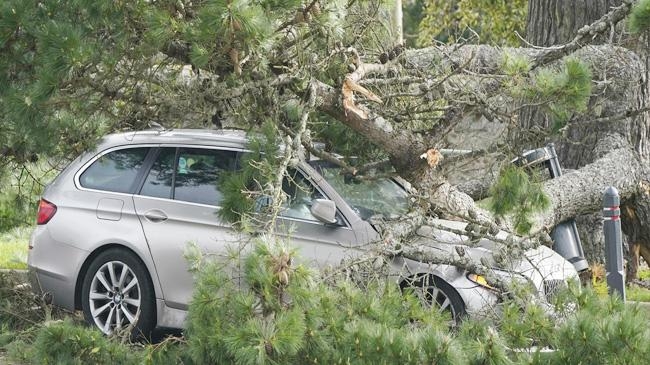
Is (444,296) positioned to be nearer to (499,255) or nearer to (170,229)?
(499,255)

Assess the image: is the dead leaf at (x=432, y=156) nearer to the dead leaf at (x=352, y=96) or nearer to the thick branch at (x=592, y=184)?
the dead leaf at (x=352, y=96)

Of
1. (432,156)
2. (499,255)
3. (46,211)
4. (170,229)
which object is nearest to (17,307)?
(46,211)

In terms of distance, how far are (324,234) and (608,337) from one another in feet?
9.07

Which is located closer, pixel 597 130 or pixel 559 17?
pixel 597 130

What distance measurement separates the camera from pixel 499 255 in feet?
25.3

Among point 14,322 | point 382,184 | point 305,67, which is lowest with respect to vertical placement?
point 14,322

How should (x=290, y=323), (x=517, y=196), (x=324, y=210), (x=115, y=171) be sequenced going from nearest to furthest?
(x=290, y=323)
(x=324, y=210)
(x=517, y=196)
(x=115, y=171)

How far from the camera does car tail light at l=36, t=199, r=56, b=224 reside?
9.29 meters

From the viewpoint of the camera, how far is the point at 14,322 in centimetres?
942

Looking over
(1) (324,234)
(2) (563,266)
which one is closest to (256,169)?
(1) (324,234)

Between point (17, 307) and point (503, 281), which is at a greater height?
point (503, 281)

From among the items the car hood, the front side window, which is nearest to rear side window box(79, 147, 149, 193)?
the front side window

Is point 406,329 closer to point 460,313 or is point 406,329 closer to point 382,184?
point 460,313

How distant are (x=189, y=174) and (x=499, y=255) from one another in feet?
8.62
